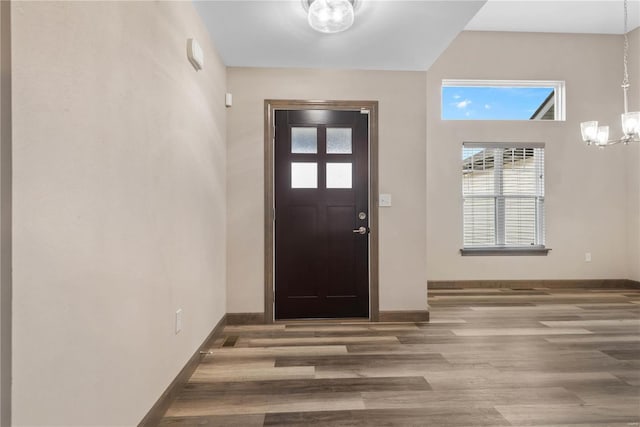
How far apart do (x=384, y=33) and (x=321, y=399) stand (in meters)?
2.66

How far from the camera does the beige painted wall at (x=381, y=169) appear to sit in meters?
3.43

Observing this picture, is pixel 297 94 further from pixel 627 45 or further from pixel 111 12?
pixel 627 45

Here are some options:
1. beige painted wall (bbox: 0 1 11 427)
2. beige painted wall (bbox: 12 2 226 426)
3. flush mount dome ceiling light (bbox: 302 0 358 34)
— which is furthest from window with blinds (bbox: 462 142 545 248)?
beige painted wall (bbox: 0 1 11 427)

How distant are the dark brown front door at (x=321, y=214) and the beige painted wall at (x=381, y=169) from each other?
0.18 metres

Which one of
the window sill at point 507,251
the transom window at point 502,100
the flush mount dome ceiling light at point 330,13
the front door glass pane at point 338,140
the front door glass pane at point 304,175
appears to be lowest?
the window sill at point 507,251

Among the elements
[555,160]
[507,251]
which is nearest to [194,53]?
[507,251]

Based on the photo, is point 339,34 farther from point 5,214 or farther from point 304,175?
point 5,214

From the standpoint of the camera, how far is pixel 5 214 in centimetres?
86

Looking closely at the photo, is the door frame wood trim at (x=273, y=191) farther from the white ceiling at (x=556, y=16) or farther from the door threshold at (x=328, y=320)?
the white ceiling at (x=556, y=16)

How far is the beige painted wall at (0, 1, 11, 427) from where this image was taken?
2.79 ft

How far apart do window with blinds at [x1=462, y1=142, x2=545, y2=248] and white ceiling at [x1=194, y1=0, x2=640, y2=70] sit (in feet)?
7.71

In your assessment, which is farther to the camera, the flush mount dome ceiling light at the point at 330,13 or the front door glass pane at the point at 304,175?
the front door glass pane at the point at 304,175

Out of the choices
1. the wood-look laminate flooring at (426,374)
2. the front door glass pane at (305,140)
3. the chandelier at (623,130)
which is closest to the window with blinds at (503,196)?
the chandelier at (623,130)

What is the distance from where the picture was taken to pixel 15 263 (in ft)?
2.88
